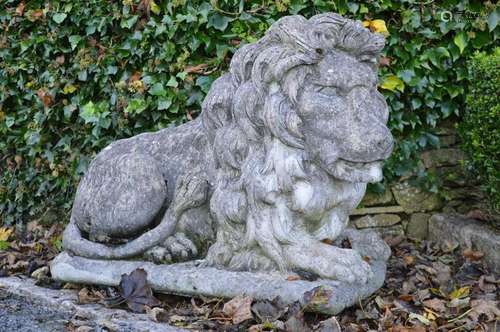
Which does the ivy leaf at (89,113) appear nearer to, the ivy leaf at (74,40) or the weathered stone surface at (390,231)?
the ivy leaf at (74,40)

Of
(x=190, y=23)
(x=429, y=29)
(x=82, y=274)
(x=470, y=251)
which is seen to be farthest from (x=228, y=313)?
(x=429, y=29)

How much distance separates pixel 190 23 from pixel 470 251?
2.44 meters

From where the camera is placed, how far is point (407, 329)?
311cm

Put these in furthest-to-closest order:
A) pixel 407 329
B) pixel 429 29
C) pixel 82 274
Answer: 1. pixel 429 29
2. pixel 82 274
3. pixel 407 329

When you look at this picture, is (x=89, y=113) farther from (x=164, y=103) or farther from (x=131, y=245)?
(x=131, y=245)

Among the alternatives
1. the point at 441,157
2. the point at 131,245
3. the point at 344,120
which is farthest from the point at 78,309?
the point at 441,157

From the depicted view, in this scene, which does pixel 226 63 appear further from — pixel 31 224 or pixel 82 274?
pixel 31 224

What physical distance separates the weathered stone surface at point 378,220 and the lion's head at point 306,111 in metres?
1.84

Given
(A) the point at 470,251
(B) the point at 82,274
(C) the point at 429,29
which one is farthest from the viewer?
(C) the point at 429,29

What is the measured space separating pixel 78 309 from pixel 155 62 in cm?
216

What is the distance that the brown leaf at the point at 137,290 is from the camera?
339cm

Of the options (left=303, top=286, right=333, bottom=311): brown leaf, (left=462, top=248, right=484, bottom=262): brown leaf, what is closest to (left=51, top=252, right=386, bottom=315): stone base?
(left=303, top=286, right=333, bottom=311): brown leaf

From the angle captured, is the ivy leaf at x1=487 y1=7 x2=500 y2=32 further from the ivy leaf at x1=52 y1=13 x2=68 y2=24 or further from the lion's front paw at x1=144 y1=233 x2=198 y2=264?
the ivy leaf at x1=52 y1=13 x2=68 y2=24

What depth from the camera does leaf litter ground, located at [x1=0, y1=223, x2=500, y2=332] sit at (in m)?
3.08
